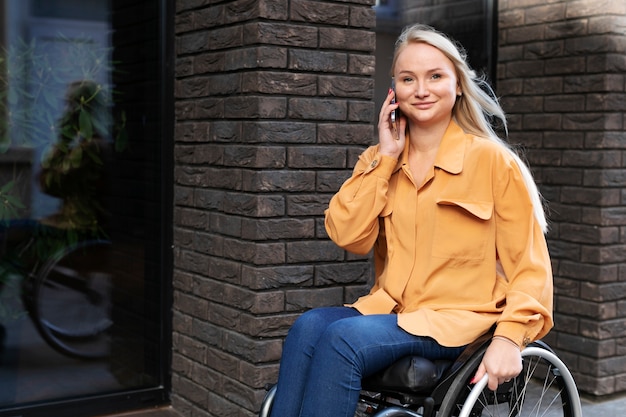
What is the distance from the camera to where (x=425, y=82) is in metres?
2.97

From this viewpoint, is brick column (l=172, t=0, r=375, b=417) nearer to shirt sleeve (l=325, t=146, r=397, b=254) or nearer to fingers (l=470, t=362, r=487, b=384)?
shirt sleeve (l=325, t=146, r=397, b=254)

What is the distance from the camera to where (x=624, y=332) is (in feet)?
16.7

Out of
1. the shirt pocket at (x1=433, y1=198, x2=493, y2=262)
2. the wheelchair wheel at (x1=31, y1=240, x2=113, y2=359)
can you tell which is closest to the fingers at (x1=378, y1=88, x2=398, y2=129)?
the shirt pocket at (x1=433, y1=198, x2=493, y2=262)

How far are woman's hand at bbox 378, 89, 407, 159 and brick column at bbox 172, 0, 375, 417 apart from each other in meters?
0.84

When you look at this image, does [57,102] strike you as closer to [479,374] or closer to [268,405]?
[268,405]

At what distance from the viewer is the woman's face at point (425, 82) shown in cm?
296

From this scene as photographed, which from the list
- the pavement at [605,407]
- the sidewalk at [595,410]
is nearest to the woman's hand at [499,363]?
the sidewalk at [595,410]

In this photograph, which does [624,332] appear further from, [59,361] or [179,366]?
[59,361]

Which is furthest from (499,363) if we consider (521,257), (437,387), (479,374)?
(521,257)

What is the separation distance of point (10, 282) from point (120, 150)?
2.64 ft

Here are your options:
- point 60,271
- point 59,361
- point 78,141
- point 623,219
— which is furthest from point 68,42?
point 623,219

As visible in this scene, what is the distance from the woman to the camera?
2768 mm

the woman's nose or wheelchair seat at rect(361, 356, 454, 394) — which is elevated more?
the woman's nose

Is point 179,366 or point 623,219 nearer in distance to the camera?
point 179,366
